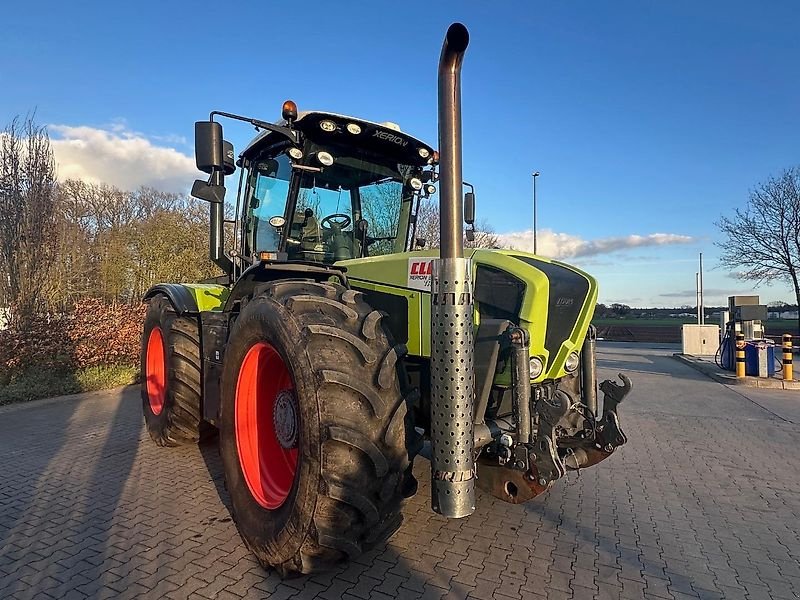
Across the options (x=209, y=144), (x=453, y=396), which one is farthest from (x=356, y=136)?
(x=453, y=396)

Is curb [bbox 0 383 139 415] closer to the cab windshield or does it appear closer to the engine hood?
the cab windshield

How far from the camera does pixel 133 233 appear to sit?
19.3 m

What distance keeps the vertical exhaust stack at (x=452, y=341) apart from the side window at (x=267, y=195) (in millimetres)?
2177

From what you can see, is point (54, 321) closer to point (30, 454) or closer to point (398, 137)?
point (30, 454)

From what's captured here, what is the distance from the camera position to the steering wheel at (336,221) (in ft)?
14.4

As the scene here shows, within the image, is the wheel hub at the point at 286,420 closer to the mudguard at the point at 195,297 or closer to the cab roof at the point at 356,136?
the cab roof at the point at 356,136

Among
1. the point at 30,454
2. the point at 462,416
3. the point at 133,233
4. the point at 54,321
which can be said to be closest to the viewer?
the point at 462,416

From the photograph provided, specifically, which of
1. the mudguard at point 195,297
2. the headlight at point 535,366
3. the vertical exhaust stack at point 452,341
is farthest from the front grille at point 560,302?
the mudguard at point 195,297

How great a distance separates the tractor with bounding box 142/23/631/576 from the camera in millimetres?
2418

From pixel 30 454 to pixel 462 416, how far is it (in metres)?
5.24

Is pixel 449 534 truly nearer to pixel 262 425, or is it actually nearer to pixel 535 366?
pixel 535 366

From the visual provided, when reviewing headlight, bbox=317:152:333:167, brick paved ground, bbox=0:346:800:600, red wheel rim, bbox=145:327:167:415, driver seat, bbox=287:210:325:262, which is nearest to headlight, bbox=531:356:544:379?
brick paved ground, bbox=0:346:800:600

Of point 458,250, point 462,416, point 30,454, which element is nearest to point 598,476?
point 462,416

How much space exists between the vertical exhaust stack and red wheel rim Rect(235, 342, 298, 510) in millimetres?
1282
